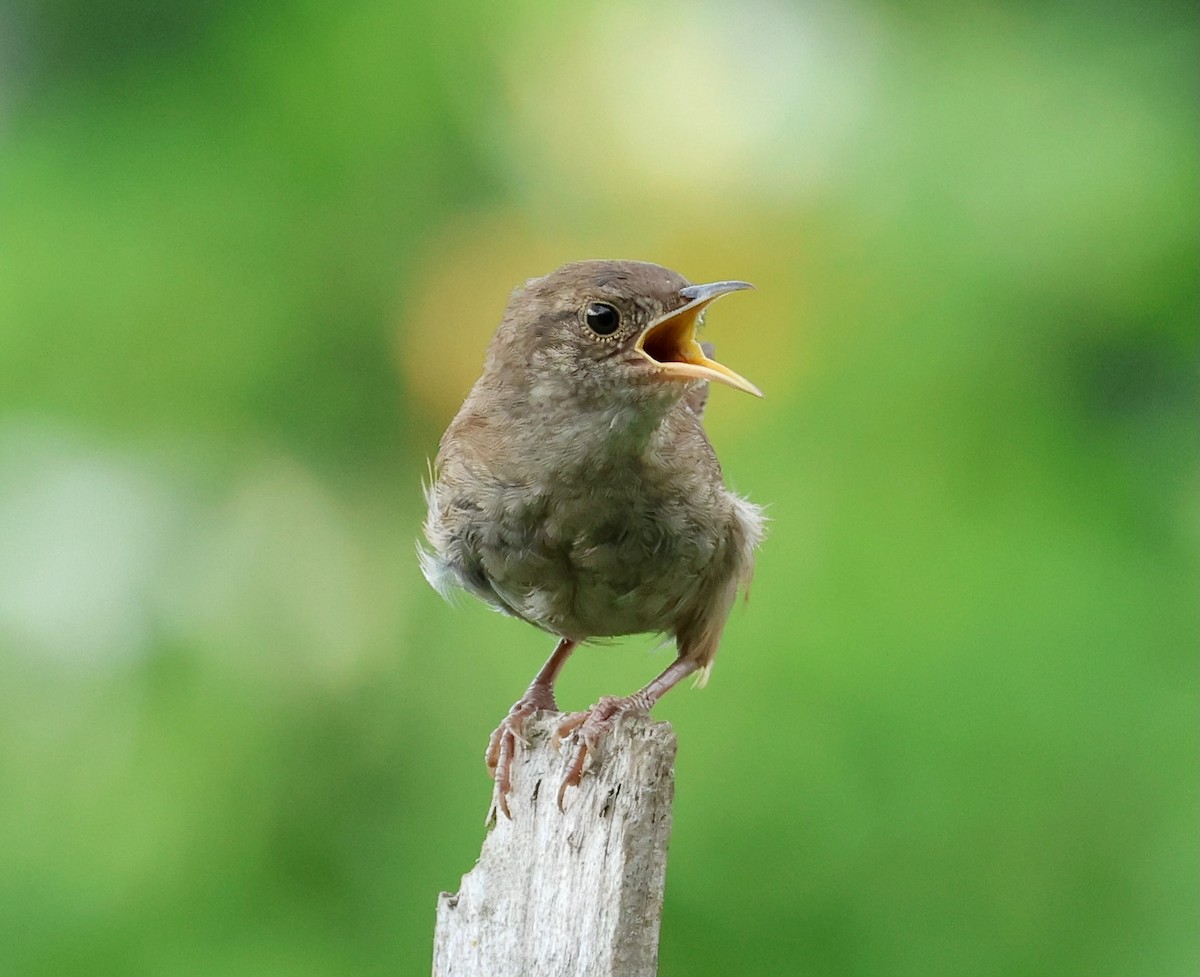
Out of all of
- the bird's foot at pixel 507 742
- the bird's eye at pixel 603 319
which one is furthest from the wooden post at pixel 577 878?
the bird's eye at pixel 603 319

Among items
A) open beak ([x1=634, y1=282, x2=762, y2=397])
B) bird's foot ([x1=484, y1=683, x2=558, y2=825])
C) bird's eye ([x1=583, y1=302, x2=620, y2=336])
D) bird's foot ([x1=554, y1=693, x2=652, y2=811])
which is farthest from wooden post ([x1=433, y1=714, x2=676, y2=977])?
bird's eye ([x1=583, y1=302, x2=620, y2=336])

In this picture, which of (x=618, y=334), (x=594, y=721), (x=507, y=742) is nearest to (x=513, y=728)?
(x=507, y=742)

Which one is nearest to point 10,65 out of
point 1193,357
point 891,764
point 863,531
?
point 863,531

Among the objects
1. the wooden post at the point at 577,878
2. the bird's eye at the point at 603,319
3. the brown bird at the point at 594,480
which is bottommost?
the wooden post at the point at 577,878

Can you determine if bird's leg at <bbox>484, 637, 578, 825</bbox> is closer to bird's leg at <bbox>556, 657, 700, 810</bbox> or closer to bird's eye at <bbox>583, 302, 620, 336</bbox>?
bird's leg at <bbox>556, 657, 700, 810</bbox>

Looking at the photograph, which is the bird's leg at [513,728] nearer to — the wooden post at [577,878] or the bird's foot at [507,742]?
the bird's foot at [507,742]

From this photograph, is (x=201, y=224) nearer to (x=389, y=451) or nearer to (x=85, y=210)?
→ (x=85, y=210)
